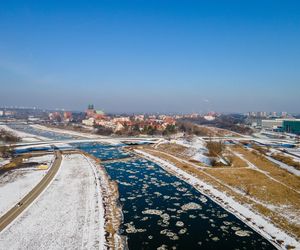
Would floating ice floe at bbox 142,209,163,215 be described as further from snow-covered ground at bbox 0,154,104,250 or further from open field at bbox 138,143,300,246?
open field at bbox 138,143,300,246

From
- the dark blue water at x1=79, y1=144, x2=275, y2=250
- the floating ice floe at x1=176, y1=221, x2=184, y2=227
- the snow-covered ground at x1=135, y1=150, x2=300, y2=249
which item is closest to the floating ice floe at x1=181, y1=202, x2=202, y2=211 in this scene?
the dark blue water at x1=79, y1=144, x2=275, y2=250

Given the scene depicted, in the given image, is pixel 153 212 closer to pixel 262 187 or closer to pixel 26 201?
pixel 26 201

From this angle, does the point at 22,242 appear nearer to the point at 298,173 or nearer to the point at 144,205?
the point at 144,205

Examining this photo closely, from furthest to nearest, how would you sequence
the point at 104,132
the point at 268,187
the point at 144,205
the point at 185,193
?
the point at 104,132 < the point at 268,187 < the point at 185,193 < the point at 144,205

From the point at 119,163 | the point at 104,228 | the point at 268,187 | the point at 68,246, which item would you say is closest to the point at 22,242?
the point at 68,246

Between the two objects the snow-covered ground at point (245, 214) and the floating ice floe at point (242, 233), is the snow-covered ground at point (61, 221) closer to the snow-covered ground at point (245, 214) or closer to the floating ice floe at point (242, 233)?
the floating ice floe at point (242, 233)
